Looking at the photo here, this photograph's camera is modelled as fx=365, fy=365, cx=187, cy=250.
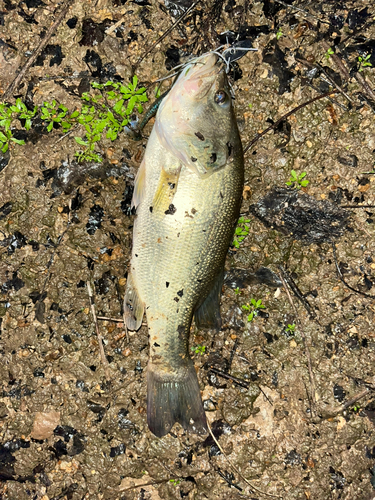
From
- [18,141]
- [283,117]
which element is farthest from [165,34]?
[18,141]

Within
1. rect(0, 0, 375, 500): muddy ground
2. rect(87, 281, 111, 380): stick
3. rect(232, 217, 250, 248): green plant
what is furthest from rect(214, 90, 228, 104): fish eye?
rect(87, 281, 111, 380): stick

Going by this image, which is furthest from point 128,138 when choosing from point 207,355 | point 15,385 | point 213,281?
point 15,385

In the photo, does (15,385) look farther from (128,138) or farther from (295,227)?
(295,227)

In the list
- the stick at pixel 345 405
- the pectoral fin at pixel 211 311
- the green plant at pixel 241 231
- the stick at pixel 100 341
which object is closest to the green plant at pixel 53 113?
the stick at pixel 100 341

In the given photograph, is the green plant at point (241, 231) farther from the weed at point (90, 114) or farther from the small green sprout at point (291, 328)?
the weed at point (90, 114)

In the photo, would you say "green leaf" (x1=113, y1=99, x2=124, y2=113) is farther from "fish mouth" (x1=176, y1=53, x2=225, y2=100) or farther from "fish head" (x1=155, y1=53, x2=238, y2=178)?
"fish mouth" (x1=176, y1=53, x2=225, y2=100)

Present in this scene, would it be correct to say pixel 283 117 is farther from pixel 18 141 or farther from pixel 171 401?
pixel 171 401
